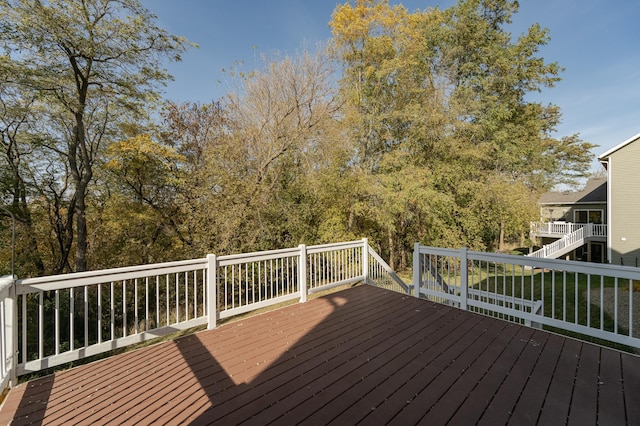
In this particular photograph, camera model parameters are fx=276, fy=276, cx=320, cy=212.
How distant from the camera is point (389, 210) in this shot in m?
9.29

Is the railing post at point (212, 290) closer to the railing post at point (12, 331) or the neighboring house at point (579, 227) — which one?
the railing post at point (12, 331)

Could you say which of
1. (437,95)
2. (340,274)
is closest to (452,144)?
(437,95)

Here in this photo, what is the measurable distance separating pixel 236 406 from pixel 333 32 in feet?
35.7

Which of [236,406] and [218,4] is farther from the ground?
[218,4]

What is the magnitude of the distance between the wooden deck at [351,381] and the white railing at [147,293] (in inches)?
8.3

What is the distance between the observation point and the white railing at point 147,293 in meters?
2.30

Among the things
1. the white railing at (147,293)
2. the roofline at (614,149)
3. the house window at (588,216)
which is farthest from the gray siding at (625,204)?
the white railing at (147,293)

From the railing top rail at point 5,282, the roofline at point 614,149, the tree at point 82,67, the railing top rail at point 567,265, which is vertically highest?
the tree at point 82,67

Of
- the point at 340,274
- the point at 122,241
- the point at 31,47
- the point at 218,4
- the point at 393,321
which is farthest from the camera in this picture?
the point at 122,241

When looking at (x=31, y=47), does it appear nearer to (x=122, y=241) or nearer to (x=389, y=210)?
(x=122, y=241)

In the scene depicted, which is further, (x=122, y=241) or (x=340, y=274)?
(x=122, y=241)

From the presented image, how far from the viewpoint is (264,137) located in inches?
312

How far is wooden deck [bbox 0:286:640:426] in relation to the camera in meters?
1.87

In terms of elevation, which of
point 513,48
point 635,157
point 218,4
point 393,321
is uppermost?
point 513,48
